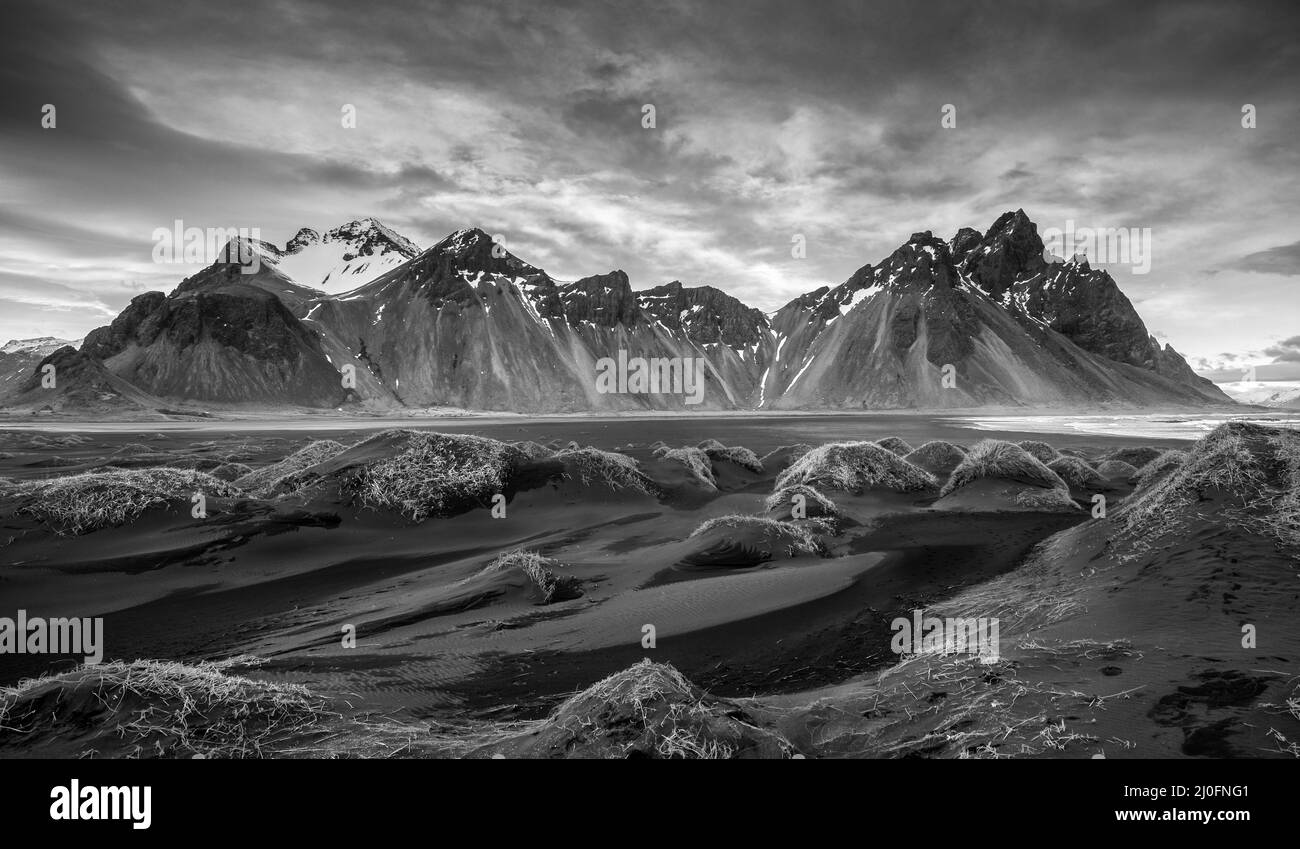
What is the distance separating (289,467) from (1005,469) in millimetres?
21724

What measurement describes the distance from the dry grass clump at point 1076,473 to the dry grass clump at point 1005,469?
9.50 feet

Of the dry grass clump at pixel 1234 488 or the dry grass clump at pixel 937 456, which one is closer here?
the dry grass clump at pixel 1234 488

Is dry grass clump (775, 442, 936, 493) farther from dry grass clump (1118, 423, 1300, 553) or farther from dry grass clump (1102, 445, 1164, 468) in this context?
dry grass clump (1102, 445, 1164, 468)

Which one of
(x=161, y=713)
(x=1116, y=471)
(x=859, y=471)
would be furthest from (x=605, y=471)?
(x=1116, y=471)

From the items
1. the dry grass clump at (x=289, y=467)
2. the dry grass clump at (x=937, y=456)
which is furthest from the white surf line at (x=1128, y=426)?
the dry grass clump at (x=289, y=467)

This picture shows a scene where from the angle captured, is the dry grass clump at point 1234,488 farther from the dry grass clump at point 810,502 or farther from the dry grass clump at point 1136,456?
the dry grass clump at point 1136,456

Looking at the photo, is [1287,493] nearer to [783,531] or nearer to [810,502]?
[783,531]

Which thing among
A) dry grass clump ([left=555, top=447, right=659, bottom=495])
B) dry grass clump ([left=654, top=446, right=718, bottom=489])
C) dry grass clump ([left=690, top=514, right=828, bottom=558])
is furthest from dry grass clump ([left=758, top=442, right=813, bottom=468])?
dry grass clump ([left=690, top=514, right=828, bottom=558])

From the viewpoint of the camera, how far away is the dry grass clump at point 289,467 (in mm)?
16797

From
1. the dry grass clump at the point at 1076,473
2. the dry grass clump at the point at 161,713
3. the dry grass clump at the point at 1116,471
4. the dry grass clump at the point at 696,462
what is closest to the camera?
the dry grass clump at the point at 161,713

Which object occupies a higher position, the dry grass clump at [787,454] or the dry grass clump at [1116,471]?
the dry grass clump at [787,454]

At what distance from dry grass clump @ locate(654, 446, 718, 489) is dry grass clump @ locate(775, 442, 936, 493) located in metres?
2.84

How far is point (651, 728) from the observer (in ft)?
13.3

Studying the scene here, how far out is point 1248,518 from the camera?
9281 mm
